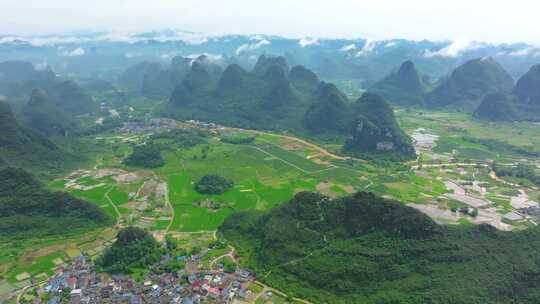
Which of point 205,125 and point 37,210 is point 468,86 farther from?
point 37,210

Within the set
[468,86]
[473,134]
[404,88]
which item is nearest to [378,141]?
[473,134]

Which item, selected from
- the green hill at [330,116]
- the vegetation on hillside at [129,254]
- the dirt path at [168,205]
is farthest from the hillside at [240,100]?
the vegetation on hillside at [129,254]

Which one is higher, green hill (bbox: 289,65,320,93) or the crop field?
green hill (bbox: 289,65,320,93)

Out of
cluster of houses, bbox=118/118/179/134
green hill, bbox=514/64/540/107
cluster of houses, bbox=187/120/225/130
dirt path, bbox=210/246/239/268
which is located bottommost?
cluster of houses, bbox=118/118/179/134

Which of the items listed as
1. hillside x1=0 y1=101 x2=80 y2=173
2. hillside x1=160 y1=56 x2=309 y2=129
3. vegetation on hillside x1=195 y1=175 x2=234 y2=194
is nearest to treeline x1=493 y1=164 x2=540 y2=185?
hillside x1=160 y1=56 x2=309 y2=129

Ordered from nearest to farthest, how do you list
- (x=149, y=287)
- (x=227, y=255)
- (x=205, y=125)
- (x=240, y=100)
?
(x=149, y=287), (x=227, y=255), (x=205, y=125), (x=240, y=100)

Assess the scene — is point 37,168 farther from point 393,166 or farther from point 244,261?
point 393,166

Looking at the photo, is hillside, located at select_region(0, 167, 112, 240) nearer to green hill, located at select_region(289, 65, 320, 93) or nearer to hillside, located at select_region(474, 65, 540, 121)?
green hill, located at select_region(289, 65, 320, 93)
